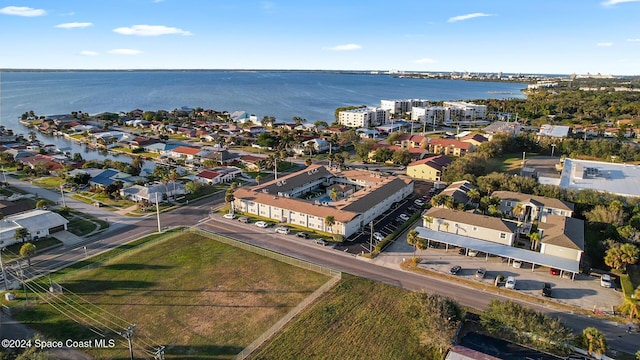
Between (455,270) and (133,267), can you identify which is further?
(133,267)

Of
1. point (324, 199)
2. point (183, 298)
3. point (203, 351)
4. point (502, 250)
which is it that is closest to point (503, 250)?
point (502, 250)

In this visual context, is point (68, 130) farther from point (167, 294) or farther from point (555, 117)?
point (555, 117)

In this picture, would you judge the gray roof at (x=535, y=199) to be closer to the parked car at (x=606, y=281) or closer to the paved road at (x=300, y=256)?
the parked car at (x=606, y=281)

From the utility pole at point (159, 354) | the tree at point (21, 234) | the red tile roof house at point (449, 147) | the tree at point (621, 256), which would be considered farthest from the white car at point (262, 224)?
the red tile roof house at point (449, 147)

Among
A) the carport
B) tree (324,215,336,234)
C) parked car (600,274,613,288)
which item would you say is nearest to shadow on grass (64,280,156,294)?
tree (324,215,336,234)

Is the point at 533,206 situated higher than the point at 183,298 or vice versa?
the point at 533,206

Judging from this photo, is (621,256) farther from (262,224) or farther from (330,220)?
(262,224)

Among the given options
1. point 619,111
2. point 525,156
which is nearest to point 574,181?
point 525,156
